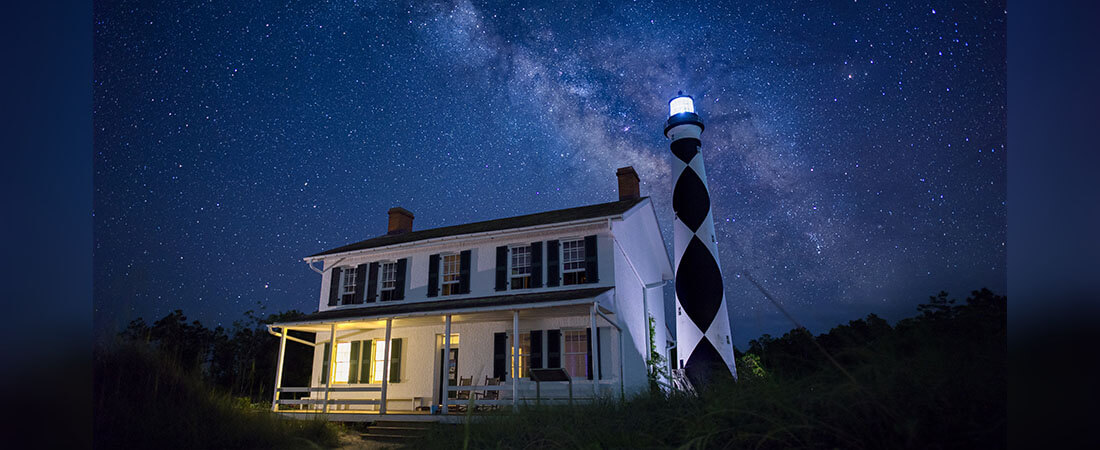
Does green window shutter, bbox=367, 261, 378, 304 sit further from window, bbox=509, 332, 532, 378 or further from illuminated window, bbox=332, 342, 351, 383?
window, bbox=509, 332, 532, 378

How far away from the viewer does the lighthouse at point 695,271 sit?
1148cm

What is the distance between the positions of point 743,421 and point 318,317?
1364 centimetres

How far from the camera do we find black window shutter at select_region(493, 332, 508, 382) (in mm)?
13281

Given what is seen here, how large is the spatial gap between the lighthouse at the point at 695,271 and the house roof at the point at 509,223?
5.52 feet

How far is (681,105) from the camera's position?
13.6m

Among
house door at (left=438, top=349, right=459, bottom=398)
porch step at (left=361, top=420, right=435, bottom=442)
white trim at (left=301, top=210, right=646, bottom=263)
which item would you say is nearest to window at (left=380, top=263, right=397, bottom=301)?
white trim at (left=301, top=210, right=646, bottom=263)

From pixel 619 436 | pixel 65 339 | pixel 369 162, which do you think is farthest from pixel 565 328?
pixel 65 339

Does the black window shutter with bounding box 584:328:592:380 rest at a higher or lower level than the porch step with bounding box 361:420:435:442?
higher

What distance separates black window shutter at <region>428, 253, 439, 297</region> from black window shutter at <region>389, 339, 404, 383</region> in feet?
5.41

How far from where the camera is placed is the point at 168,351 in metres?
6.85

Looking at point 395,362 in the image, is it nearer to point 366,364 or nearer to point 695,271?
point 366,364

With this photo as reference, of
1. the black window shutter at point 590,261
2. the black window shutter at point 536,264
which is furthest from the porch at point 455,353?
the black window shutter at point 536,264

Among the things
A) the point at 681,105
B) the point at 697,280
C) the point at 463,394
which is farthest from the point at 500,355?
the point at 681,105

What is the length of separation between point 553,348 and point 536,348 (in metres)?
0.44
